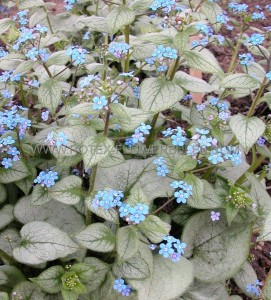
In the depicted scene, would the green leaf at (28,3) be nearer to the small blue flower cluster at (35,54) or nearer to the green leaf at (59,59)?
the green leaf at (59,59)

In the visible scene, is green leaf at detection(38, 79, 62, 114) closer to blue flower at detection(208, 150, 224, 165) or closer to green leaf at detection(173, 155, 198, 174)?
green leaf at detection(173, 155, 198, 174)

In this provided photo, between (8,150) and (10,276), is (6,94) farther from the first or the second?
(10,276)

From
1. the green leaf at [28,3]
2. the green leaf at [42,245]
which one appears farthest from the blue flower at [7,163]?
the green leaf at [28,3]

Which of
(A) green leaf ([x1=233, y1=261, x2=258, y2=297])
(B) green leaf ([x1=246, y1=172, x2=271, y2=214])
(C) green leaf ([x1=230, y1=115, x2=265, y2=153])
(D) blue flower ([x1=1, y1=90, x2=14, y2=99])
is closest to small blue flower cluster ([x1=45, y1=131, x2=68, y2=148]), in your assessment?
(D) blue flower ([x1=1, y1=90, x2=14, y2=99])

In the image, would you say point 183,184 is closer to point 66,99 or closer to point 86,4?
point 66,99

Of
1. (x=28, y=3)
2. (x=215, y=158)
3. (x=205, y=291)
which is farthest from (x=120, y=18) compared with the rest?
(x=205, y=291)

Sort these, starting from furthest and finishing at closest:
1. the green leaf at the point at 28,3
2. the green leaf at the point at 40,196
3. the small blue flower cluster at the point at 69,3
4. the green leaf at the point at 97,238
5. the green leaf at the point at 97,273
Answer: the small blue flower cluster at the point at 69,3 < the green leaf at the point at 28,3 < the green leaf at the point at 40,196 < the green leaf at the point at 97,273 < the green leaf at the point at 97,238

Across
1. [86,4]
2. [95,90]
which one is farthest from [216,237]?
[86,4]
